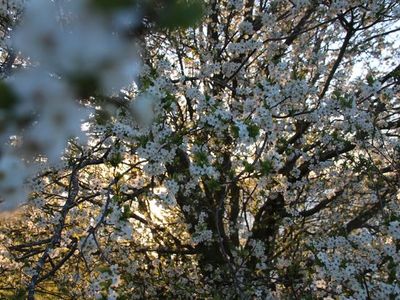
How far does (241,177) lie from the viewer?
4875 millimetres

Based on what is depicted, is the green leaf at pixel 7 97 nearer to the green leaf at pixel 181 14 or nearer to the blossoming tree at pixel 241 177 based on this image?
the green leaf at pixel 181 14

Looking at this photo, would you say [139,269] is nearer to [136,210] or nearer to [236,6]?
[136,210]

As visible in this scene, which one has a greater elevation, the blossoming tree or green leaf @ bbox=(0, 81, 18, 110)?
the blossoming tree

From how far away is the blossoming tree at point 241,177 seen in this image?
419 cm

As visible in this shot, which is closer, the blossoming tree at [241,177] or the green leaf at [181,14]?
the green leaf at [181,14]

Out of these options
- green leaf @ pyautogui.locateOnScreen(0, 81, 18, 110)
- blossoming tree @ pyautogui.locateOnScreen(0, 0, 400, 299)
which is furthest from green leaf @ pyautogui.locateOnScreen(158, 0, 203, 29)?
blossoming tree @ pyautogui.locateOnScreen(0, 0, 400, 299)

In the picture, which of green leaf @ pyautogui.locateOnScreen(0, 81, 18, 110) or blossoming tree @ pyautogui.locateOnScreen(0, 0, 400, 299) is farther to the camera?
blossoming tree @ pyautogui.locateOnScreen(0, 0, 400, 299)

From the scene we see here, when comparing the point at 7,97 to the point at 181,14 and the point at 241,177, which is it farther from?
the point at 241,177

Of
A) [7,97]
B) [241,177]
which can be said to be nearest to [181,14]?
[7,97]

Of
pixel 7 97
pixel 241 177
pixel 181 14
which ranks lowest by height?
pixel 7 97

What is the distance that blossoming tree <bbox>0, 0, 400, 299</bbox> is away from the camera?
13.8ft

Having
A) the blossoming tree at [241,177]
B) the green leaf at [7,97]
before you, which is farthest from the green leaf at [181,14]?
the blossoming tree at [241,177]

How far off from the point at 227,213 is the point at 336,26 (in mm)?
3184

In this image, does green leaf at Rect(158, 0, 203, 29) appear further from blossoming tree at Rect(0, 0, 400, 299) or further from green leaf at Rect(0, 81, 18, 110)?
blossoming tree at Rect(0, 0, 400, 299)
